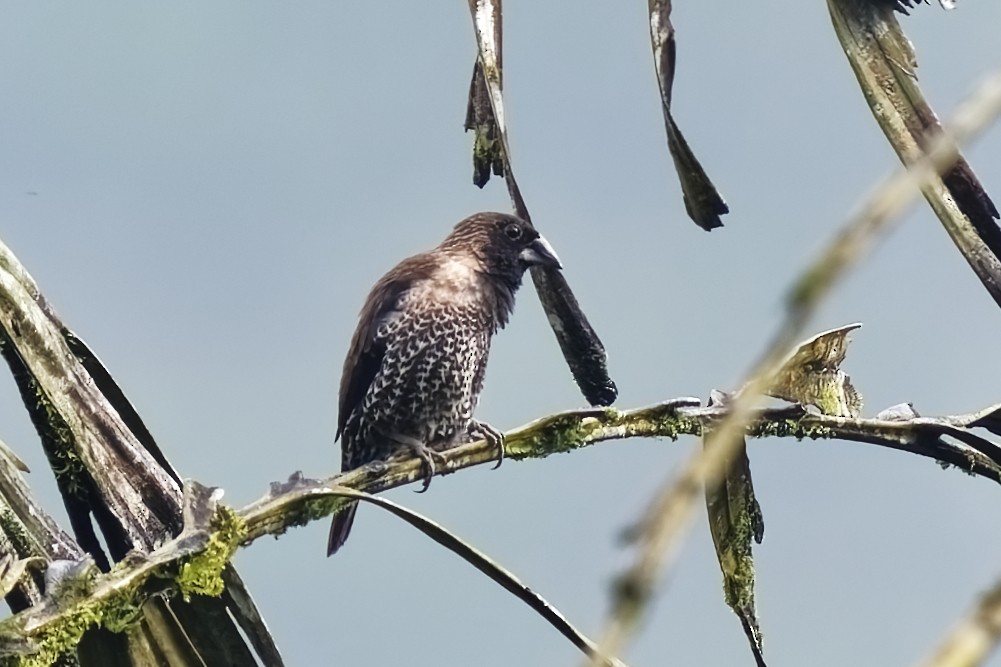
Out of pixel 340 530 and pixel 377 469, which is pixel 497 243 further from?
pixel 377 469

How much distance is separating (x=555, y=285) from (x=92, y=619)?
162 cm

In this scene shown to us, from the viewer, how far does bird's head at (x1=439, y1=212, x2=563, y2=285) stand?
616cm

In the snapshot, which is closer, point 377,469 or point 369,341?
point 377,469

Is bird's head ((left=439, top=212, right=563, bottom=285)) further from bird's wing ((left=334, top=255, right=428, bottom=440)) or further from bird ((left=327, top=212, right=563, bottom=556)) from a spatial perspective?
bird's wing ((left=334, top=255, right=428, bottom=440))

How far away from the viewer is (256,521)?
237 cm

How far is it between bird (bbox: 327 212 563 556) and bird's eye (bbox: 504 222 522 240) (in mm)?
19

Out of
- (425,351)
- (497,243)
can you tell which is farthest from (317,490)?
(497,243)

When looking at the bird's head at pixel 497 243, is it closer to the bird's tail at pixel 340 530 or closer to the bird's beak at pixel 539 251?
the bird's beak at pixel 539 251

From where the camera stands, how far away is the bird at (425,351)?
18.4 ft

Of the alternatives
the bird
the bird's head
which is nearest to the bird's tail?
the bird

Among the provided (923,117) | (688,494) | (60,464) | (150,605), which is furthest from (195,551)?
(688,494)

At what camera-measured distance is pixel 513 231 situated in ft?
20.7

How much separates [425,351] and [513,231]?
3.14 feet

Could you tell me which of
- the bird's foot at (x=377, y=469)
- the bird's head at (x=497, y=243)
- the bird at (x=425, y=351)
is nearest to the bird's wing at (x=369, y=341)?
the bird at (x=425, y=351)
